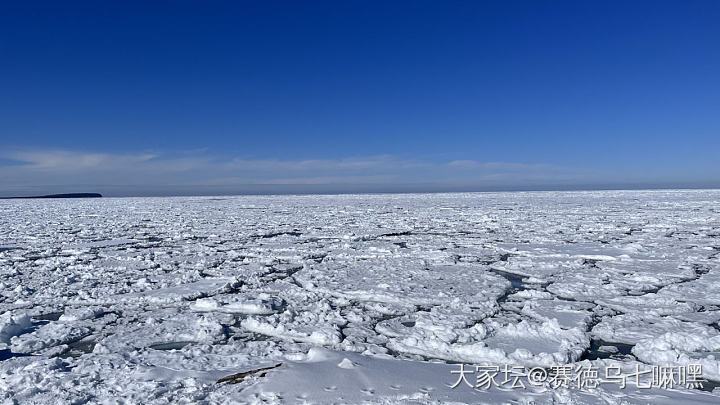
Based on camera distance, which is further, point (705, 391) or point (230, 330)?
point (230, 330)

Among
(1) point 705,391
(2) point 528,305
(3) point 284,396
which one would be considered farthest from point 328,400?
(2) point 528,305

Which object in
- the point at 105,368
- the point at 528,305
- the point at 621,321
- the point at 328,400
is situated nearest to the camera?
the point at 328,400

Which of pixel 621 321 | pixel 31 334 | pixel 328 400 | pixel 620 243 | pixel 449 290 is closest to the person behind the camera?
pixel 328 400

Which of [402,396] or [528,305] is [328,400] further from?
[528,305]

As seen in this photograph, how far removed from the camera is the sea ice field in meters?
2.12

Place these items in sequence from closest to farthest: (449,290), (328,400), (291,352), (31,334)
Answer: (328,400) → (291,352) → (31,334) → (449,290)

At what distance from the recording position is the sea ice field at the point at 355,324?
2.12 m

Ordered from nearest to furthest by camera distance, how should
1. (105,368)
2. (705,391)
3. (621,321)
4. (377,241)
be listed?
(705,391)
(105,368)
(621,321)
(377,241)

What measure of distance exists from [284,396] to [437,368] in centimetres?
87

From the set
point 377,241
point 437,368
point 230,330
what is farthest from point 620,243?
point 230,330

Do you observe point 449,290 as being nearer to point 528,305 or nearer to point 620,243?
point 528,305

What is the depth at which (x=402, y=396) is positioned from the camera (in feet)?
6.54

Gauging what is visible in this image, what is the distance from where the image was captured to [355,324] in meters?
3.27

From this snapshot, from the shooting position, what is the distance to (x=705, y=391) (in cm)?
215
